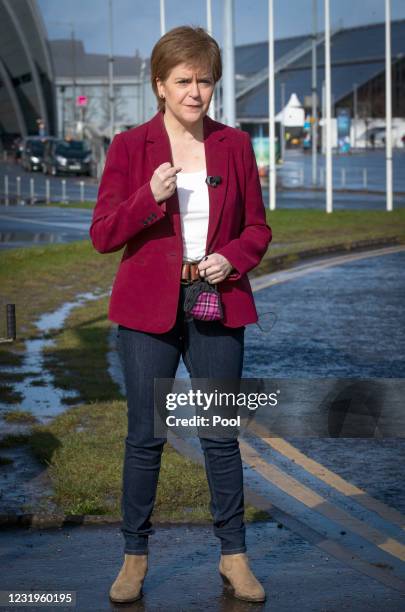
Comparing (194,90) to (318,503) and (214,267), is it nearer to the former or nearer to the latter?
(214,267)

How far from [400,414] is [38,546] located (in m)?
3.05

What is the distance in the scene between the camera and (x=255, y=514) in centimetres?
571

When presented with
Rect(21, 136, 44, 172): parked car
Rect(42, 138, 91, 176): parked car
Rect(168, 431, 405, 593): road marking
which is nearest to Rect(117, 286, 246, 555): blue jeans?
Rect(168, 431, 405, 593): road marking

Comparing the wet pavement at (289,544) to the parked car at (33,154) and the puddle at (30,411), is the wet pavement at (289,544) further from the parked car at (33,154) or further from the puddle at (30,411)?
the parked car at (33,154)

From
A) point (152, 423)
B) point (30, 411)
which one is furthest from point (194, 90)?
point (30, 411)

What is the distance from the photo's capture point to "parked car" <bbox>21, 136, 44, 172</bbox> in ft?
213

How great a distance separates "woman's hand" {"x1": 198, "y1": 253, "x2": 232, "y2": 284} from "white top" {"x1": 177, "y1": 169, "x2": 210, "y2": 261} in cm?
8

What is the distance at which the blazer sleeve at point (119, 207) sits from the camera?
4.45m

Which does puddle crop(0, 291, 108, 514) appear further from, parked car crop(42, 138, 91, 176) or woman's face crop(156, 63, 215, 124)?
parked car crop(42, 138, 91, 176)

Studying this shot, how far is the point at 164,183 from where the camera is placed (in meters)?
4.42

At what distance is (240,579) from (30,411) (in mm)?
3835

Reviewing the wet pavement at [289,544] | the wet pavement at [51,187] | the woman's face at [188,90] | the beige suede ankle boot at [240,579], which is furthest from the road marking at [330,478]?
the wet pavement at [51,187]

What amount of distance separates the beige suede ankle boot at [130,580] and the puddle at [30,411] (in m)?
1.16

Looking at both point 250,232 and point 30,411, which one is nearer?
Result: point 250,232
